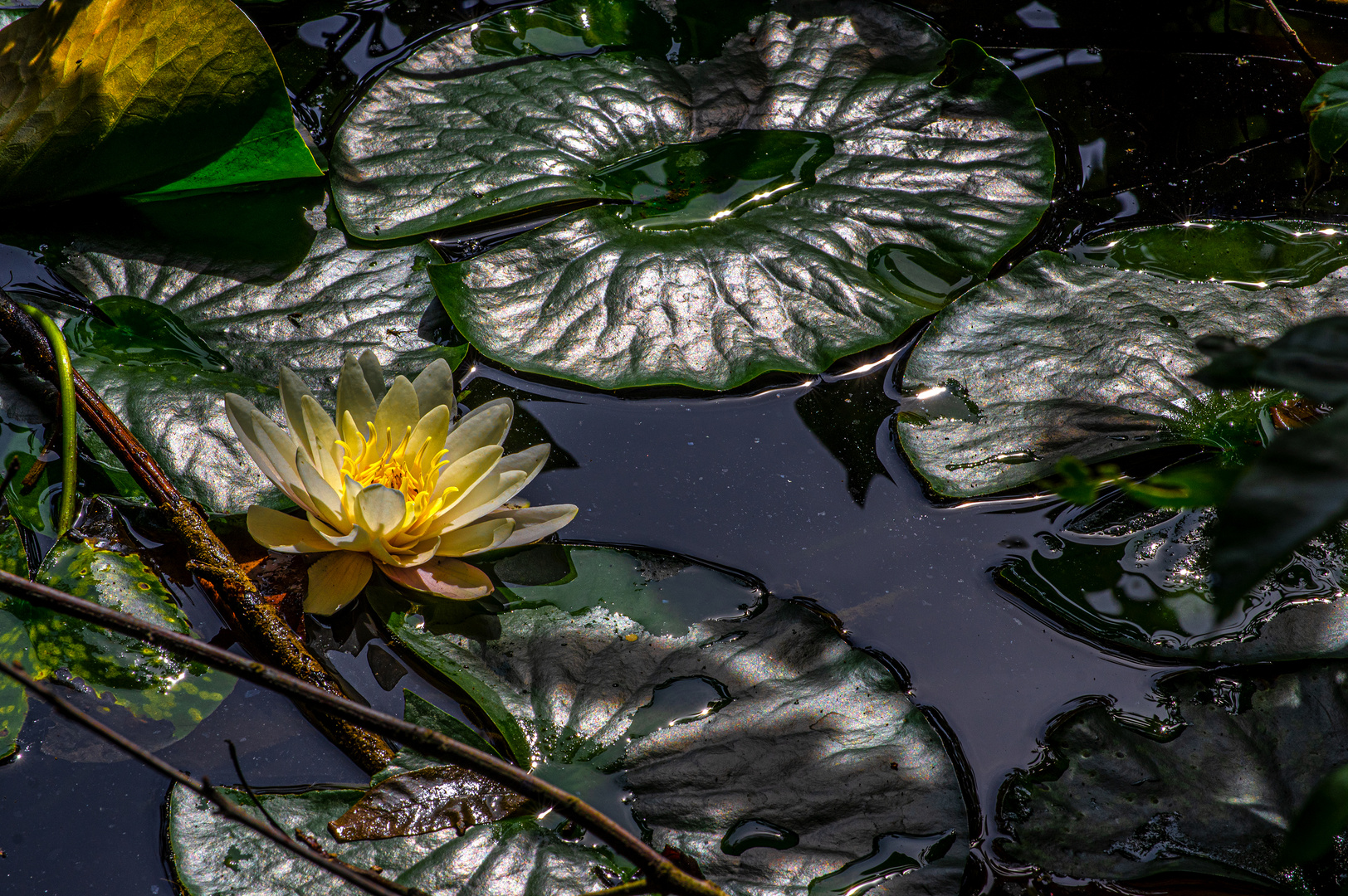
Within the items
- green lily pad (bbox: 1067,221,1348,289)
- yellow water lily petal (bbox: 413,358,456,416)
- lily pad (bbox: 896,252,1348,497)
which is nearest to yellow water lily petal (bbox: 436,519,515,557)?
yellow water lily petal (bbox: 413,358,456,416)

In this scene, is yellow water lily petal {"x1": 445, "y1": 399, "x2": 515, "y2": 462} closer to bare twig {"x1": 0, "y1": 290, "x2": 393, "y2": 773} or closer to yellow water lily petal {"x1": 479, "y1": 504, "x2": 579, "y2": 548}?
yellow water lily petal {"x1": 479, "y1": 504, "x2": 579, "y2": 548}

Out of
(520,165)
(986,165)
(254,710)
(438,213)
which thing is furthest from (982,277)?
(254,710)

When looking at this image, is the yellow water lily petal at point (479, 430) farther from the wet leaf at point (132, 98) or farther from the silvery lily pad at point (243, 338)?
the wet leaf at point (132, 98)

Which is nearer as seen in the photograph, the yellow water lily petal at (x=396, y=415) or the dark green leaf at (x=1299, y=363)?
the dark green leaf at (x=1299, y=363)

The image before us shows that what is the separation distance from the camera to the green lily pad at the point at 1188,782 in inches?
44.3

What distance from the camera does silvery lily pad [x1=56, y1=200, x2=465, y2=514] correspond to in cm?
150

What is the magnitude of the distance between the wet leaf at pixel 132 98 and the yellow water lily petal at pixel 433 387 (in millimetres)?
790

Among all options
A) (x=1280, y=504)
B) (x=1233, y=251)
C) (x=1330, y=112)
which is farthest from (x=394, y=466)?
(x=1330, y=112)

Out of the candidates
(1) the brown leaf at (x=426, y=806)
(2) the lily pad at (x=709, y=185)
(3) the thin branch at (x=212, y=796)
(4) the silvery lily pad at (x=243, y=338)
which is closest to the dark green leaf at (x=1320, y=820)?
(3) the thin branch at (x=212, y=796)

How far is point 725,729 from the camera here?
1.24 meters

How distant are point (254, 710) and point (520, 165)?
1276 mm

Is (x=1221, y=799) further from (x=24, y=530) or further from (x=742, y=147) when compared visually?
(x=24, y=530)

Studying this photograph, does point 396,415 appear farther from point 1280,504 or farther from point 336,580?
point 1280,504

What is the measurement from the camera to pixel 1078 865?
3.69 ft
